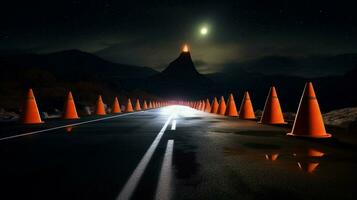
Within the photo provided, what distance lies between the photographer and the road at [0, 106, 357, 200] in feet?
14.8

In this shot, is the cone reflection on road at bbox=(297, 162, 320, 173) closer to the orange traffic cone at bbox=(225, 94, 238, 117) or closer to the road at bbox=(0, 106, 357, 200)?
the road at bbox=(0, 106, 357, 200)

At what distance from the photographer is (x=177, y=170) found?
19.4 feet

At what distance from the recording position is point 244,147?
8688 mm

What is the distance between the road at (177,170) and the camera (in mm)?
4502

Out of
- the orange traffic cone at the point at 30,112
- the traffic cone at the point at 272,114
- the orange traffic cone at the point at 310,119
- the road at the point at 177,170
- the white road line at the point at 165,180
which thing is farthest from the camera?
the orange traffic cone at the point at 30,112

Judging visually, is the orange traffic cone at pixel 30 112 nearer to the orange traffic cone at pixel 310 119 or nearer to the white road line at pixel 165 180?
the white road line at pixel 165 180

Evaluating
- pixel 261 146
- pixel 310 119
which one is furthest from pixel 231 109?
pixel 261 146

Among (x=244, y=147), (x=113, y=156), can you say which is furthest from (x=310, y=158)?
(x=113, y=156)

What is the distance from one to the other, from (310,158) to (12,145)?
22.0ft

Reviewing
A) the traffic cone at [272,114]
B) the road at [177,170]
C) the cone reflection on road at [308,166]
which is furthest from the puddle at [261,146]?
the traffic cone at [272,114]

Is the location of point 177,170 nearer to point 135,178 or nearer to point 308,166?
point 135,178

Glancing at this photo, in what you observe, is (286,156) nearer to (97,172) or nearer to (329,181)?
(329,181)

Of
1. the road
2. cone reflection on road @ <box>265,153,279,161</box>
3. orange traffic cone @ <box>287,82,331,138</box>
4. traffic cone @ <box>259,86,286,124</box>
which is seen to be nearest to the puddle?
the road

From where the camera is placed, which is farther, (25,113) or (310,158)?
(25,113)
